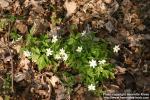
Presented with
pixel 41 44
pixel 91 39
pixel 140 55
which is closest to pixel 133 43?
pixel 140 55

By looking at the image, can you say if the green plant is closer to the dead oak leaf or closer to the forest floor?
the forest floor

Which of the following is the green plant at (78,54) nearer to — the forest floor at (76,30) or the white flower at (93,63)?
the white flower at (93,63)

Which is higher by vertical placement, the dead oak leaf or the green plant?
the dead oak leaf

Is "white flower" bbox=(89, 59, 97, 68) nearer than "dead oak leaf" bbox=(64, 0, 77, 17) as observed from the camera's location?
Yes

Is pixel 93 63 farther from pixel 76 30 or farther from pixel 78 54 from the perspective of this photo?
pixel 76 30

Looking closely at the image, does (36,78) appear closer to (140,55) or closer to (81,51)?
(81,51)

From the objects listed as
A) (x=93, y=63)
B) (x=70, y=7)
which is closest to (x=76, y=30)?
(x=70, y=7)

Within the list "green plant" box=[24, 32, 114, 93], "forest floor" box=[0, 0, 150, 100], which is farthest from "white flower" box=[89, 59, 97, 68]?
"forest floor" box=[0, 0, 150, 100]
